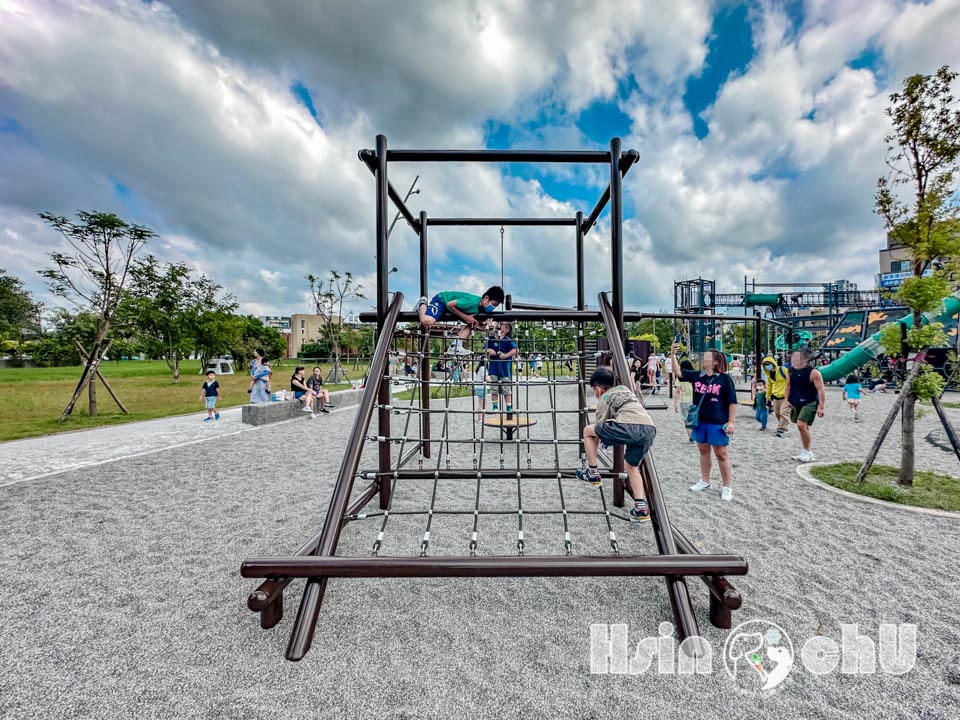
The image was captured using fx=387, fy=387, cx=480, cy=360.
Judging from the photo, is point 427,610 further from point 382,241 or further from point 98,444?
point 98,444

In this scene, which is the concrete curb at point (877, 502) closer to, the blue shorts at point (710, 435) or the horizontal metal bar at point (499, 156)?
the blue shorts at point (710, 435)

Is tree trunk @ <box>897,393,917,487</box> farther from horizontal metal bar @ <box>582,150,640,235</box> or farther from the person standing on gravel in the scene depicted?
the person standing on gravel

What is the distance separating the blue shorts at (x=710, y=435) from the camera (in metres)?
3.88

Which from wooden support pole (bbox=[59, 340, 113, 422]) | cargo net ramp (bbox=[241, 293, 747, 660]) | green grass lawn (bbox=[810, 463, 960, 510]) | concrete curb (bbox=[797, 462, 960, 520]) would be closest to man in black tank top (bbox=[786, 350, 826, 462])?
green grass lawn (bbox=[810, 463, 960, 510])

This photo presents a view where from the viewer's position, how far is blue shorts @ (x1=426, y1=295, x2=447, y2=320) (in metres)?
3.47

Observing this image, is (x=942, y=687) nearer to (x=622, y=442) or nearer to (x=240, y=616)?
(x=622, y=442)

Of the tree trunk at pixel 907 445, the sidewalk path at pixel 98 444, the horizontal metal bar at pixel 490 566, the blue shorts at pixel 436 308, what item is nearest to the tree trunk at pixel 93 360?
the sidewalk path at pixel 98 444

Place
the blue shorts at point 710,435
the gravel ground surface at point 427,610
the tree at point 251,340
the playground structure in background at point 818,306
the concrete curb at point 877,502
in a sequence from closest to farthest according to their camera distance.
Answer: the gravel ground surface at point 427,610 → the concrete curb at point 877,502 → the blue shorts at point 710,435 → the playground structure in background at point 818,306 → the tree at point 251,340

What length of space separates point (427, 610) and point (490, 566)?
71 cm

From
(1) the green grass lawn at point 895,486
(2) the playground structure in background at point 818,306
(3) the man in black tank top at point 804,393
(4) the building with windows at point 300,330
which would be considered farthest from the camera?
(4) the building with windows at point 300,330

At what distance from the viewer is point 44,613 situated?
2213 millimetres

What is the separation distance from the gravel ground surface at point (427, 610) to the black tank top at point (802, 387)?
159 cm

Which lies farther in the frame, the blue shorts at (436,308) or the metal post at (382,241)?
the blue shorts at (436,308)

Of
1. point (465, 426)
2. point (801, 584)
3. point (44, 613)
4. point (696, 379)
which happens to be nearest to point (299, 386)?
point (465, 426)
